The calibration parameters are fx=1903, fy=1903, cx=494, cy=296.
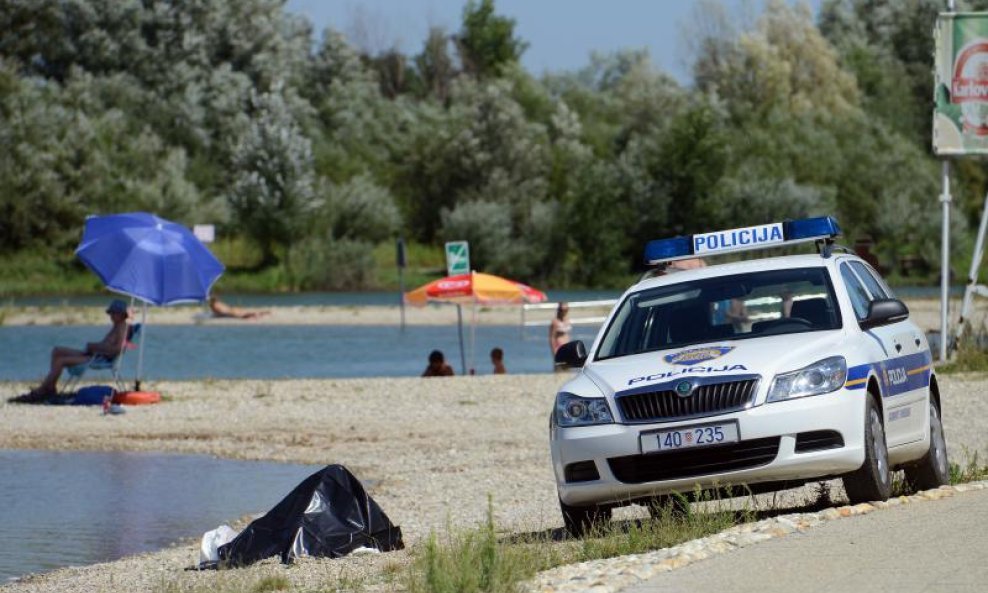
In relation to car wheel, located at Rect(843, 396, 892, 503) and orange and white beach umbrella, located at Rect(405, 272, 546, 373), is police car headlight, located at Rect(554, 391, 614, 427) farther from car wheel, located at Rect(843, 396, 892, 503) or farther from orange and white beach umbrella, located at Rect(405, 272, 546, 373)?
orange and white beach umbrella, located at Rect(405, 272, 546, 373)

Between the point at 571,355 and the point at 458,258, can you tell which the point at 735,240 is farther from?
the point at 458,258

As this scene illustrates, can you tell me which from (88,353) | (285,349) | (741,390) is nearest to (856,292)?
(741,390)

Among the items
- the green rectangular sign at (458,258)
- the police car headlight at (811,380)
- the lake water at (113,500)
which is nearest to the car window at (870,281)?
the police car headlight at (811,380)

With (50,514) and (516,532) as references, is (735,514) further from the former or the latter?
(50,514)

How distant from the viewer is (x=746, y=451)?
10719mm

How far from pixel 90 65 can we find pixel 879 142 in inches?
1389

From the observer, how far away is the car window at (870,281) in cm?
1288

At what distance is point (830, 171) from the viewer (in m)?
84.2

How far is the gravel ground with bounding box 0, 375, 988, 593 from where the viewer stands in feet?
41.6

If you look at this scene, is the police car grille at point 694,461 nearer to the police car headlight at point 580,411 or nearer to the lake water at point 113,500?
the police car headlight at point 580,411

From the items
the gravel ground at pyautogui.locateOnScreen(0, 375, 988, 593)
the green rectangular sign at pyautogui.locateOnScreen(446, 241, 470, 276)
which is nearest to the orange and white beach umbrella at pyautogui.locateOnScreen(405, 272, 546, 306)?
the green rectangular sign at pyautogui.locateOnScreen(446, 241, 470, 276)

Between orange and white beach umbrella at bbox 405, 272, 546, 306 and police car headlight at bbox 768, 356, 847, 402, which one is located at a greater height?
orange and white beach umbrella at bbox 405, 272, 546, 306

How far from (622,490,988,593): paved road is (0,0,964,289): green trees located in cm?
6768

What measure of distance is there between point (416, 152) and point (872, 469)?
7741 centimetres
